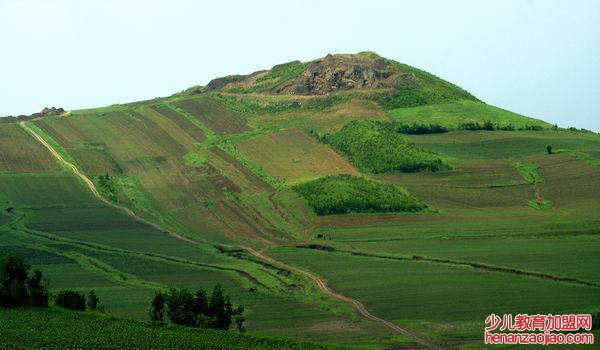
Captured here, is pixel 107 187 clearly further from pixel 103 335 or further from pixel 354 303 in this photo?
pixel 103 335

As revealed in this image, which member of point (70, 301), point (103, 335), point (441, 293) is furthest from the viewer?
point (441, 293)

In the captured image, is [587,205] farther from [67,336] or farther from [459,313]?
[67,336]

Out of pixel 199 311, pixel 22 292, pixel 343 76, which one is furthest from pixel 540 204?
pixel 22 292

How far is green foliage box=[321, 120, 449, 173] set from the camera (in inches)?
5379

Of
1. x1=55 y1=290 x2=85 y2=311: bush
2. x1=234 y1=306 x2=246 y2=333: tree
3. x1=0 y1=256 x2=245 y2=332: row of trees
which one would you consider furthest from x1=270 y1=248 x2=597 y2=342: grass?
x1=55 y1=290 x2=85 y2=311: bush

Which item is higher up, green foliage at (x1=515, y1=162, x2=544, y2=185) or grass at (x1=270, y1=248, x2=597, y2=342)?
green foliage at (x1=515, y1=162, x2=544, y2=185)

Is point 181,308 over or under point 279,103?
under

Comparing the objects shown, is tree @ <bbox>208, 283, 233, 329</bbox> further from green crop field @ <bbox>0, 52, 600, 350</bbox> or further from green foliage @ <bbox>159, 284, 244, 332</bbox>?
green crop field @ <bbox>0, 52, 600, 350</bbox>

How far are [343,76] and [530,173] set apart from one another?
2029 inches

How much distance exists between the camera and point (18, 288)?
72.8 meters

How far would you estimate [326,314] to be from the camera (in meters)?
80.9

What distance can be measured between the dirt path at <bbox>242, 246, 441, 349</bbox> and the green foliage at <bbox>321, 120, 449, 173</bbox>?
119ft

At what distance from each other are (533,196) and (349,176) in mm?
24960

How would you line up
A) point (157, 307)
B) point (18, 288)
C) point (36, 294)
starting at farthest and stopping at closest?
point (157, 307), point (36, 294), point (18, 288)
